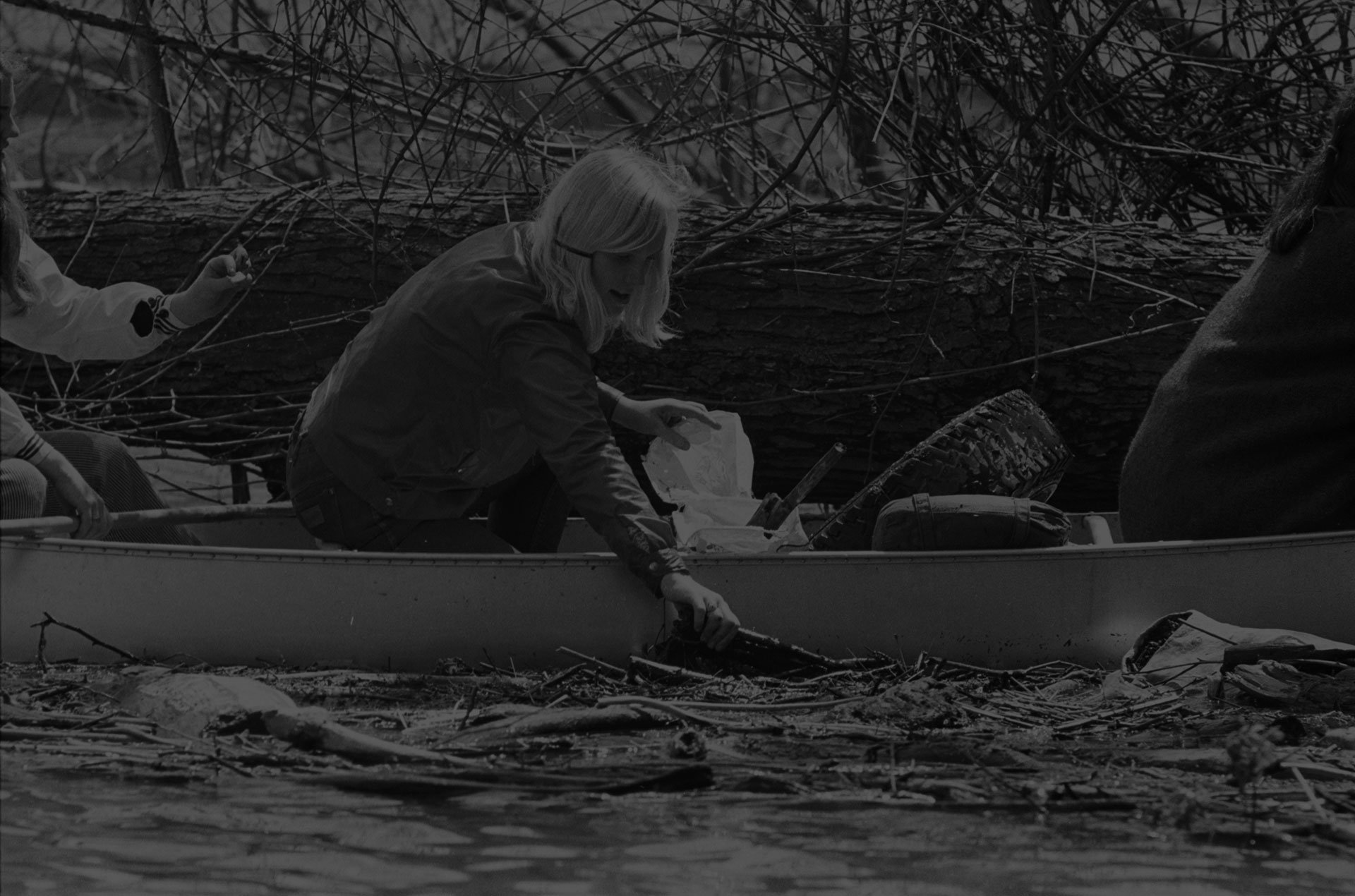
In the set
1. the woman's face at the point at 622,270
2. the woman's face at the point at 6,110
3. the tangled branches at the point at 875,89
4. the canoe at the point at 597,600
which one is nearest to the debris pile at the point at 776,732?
the canoe at the point at 597,600

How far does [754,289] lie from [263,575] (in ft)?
6.99

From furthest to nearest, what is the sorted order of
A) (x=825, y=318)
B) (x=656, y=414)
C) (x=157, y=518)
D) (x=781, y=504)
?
(x=825, y=318) < (x=781, y=504) < (x=656, y=414) < (x=157, y=518)

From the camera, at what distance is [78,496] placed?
3756mm

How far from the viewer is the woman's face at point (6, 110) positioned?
375 centimetres

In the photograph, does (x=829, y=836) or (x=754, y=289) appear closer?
(x=829, y=836)

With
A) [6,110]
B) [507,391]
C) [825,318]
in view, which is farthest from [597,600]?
[825,318]

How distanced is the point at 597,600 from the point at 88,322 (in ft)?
4.62

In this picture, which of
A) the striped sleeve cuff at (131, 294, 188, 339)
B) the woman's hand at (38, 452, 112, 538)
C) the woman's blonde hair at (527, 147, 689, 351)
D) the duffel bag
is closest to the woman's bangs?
the woman's blonde hair at (527, 147, 689, 351)

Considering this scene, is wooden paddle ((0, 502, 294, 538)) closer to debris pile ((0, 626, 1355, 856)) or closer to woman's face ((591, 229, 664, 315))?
debris pile ((0, 626, 1355, 856))

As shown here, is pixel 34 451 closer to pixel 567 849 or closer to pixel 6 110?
pixel 6 110

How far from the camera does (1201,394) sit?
13.1 feet

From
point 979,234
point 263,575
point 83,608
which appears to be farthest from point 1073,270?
point 83,608

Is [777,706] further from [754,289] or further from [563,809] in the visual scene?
[754,289]

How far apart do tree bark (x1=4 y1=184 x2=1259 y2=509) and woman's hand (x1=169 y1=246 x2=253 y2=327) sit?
1.39 metres
